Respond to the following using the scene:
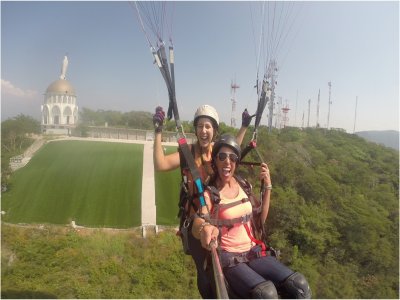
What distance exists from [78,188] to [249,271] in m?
21.8

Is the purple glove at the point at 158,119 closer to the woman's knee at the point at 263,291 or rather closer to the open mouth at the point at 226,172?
the open mouth at the point at 226,172

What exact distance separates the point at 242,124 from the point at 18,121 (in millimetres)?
38106

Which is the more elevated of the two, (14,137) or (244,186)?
(244,186)

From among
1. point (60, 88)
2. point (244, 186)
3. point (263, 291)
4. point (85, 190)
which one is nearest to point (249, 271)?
point (263, 291)

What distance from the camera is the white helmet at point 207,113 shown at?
3342mm

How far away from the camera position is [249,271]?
2.52 meters

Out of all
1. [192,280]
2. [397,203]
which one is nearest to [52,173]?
[192,280]

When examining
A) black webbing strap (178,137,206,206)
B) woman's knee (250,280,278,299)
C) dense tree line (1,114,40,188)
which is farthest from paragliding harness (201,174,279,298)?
dense tree line (1,114,40,188)

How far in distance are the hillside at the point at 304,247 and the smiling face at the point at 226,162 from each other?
40.4ft

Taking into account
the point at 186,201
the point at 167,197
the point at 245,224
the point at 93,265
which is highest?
the point at 186,201

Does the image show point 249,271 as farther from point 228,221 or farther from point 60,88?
point 60,88

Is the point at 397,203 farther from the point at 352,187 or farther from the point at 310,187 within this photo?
the point at 310,187

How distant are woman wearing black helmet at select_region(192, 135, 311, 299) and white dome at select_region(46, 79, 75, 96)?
54.3 m

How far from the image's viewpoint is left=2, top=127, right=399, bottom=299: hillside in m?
13.6
